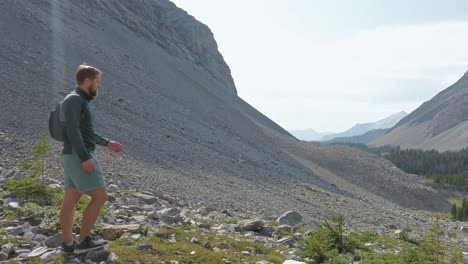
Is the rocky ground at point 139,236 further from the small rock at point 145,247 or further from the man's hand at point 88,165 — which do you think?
the man's hand at point 88,165

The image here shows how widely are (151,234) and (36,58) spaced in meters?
37.1

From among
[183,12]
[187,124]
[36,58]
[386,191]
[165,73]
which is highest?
[183,12]

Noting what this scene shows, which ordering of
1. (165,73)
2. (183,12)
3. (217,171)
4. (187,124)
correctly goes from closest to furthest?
(217,171) < (187,124) < (165,73) < (183,12)

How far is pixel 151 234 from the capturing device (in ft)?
34.9

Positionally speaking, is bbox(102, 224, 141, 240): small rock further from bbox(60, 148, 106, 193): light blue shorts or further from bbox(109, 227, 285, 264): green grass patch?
bbox(60, 148, 106, 193): light blue shorts

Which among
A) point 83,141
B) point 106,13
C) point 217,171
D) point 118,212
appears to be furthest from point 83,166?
point 106,13

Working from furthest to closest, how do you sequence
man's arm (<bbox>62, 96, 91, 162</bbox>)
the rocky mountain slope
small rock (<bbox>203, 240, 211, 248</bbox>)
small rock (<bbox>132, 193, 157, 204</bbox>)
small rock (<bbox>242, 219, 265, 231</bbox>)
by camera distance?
the rocky mountain slope < small rock (<bbox>132, 193, 157, 204</bbox>) < small rock (<bbox>242, 219, 265, 231</bbox>) < small rock (<bbox>203, 240, 211, 248</bbox>) < man's arm (<bbox>62, 96, 91, 162</bbox>)

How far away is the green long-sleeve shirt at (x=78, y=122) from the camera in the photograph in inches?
295

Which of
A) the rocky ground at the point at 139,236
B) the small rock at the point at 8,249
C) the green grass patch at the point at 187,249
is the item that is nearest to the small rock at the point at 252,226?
the rocky ground at the point at 139,236

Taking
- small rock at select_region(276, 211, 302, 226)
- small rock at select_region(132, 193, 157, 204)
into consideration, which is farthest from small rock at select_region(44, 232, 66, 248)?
small rock at select_region(276, 211, 302, 226)

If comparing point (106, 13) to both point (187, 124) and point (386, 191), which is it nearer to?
point (187, 124)

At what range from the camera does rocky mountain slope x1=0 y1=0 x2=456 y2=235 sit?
26.1 meters

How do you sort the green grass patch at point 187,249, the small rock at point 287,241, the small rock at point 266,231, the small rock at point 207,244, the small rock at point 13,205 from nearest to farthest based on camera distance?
the green grass patch at point 187,249 < the small rock at point 207,244 < the small rock at point 13,205 < the small rock at point 287,241 < the small rock at point 266,231

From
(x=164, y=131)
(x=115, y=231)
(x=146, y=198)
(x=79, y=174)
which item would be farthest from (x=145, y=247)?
(x=164, y=131)
